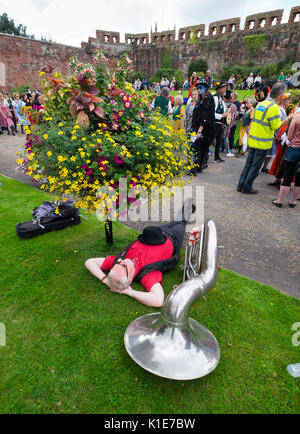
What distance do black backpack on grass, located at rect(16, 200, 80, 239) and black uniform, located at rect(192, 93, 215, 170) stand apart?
301cm

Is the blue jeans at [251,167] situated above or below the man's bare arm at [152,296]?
above

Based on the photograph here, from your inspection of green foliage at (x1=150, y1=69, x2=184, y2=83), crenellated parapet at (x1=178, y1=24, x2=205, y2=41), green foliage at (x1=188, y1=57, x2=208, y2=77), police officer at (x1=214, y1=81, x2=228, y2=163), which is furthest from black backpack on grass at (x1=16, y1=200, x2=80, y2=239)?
crenellated parapet at (x1=178, y1=24, x2=205, y2=41)

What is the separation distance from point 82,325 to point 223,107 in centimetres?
654

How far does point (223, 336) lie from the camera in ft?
6.85

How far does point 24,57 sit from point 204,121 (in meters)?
25.0

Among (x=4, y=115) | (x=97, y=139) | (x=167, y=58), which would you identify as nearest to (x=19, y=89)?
(x=4, y=115)

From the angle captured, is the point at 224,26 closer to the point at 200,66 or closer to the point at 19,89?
the point at 200,66

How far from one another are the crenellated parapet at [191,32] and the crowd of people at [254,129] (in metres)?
26.8

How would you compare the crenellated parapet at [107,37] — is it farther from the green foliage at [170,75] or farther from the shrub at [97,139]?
the shrub at [97,139]

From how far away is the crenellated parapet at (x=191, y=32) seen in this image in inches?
1101

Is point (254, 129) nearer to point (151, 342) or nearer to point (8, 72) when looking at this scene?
point (151, 342)

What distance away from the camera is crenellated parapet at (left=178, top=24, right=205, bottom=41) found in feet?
91.7

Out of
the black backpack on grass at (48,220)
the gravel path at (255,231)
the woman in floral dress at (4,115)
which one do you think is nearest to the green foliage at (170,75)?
the woman in floral dress at (4,115)

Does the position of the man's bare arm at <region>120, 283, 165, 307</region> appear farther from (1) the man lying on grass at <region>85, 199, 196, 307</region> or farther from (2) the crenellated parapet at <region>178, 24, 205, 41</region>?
(2) the crenellated parapet at <region>178, 24, 205, 41</region>
